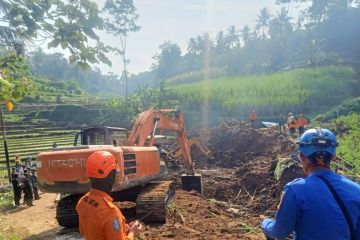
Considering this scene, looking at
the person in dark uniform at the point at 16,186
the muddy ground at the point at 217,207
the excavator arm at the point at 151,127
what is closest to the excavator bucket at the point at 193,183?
the excavator arm at the point at 151,127

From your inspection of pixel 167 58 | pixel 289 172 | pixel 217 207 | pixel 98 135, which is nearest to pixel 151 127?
pixel 98 135

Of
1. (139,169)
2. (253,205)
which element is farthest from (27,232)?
(253,205)

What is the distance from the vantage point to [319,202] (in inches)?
104

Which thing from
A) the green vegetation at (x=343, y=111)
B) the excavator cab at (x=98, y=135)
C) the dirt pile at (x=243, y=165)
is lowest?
the dirt pile at (x=243, y=165)

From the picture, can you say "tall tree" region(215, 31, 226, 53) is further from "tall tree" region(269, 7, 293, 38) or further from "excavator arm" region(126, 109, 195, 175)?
"excavator arm" region(126, 109, 195, 175)

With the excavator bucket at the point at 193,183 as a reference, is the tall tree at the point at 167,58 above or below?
above

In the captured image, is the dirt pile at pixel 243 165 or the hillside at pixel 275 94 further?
the hillside at pixel 275 94

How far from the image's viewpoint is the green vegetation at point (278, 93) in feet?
107

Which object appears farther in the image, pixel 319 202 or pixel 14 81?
pixel 14 81

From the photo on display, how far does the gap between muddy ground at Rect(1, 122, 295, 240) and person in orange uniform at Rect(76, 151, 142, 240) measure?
4104mm

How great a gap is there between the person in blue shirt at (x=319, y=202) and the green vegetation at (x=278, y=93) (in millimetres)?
30218

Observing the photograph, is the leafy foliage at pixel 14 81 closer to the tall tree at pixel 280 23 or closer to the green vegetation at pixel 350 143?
the green vegetation at pixel 350 143

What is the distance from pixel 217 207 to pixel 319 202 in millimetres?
8763

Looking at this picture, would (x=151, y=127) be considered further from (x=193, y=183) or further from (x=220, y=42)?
(x=220, y=42)
